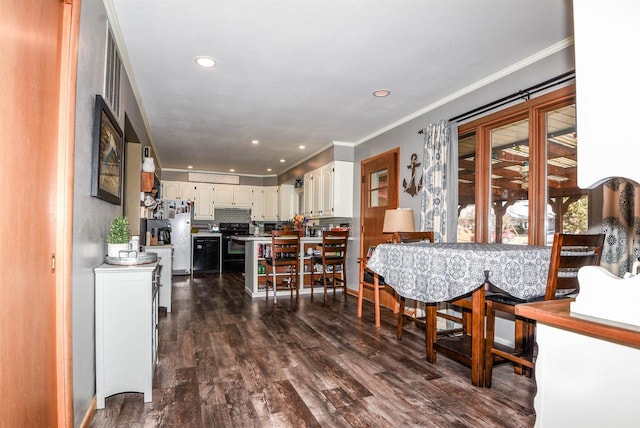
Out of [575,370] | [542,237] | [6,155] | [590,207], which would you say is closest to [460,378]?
[542,237]

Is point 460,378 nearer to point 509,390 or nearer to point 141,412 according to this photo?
point 509,390

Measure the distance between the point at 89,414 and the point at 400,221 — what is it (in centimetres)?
307

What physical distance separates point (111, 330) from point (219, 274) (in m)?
5.76

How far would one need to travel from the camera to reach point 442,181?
3639mm

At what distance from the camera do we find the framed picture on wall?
2.00 metres

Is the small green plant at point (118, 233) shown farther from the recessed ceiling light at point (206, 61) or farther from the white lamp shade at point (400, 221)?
the white lamp shade at point (400, 221)

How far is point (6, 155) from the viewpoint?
3.29 ft

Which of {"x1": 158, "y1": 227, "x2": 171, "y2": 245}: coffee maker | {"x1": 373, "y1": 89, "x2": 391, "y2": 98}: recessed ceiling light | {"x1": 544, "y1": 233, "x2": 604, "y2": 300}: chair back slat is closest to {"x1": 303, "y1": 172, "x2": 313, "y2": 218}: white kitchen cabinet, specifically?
{"x1": 158, "y1": 227, "x2": 171, "y2": 245}: coffee maker

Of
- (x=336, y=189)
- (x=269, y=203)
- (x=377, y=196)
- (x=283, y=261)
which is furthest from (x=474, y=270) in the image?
(x=269, y=203)

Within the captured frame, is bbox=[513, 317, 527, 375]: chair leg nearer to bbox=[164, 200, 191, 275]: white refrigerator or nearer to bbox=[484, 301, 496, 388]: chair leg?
bbox=[484, 301, 496, 388]: chair leg

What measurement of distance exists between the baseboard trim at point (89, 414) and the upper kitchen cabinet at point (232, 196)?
23.3 ft

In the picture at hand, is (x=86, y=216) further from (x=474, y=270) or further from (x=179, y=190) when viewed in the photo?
(x=179, y=190)

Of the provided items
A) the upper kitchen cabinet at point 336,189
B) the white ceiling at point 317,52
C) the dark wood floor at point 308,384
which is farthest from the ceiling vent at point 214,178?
the dark wood floor at point 308,384

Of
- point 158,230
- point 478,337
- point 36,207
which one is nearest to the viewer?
point 36,207
